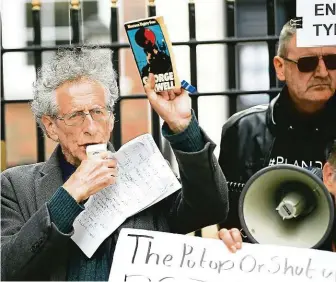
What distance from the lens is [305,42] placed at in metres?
2.68

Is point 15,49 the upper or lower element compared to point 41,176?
upper

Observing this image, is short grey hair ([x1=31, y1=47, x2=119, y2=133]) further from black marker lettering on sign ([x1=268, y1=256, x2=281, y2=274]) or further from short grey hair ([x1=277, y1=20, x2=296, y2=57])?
A: black marker lettering on sign ([x1=268, y1=256, x2=281, y2=274])

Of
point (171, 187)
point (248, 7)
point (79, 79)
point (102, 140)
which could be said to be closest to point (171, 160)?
point (171, 187)

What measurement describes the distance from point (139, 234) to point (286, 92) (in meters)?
0.80

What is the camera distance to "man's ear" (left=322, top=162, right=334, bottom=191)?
267cm

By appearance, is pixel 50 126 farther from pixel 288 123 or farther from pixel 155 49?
pixel 288 123

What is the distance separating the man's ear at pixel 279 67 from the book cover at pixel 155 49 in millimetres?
401

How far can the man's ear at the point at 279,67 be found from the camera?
2.74 metres

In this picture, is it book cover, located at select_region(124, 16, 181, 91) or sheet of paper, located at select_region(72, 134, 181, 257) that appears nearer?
book cover, located at select_region(124, 16, 181, 91)

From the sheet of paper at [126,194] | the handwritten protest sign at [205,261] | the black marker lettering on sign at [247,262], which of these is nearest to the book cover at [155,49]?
the sheet of paper at [126,194]

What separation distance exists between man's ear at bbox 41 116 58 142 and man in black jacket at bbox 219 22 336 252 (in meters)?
0.67

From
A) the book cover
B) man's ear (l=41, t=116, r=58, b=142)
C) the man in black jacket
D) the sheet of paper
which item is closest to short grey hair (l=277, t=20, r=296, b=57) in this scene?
the man in black jacket

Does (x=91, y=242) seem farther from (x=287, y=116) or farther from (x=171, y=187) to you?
(x=287, y=116)

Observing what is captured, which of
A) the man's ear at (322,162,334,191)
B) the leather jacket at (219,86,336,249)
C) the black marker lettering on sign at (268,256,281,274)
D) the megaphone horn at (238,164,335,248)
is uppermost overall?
the leather jacket at (219,86,336,249)
